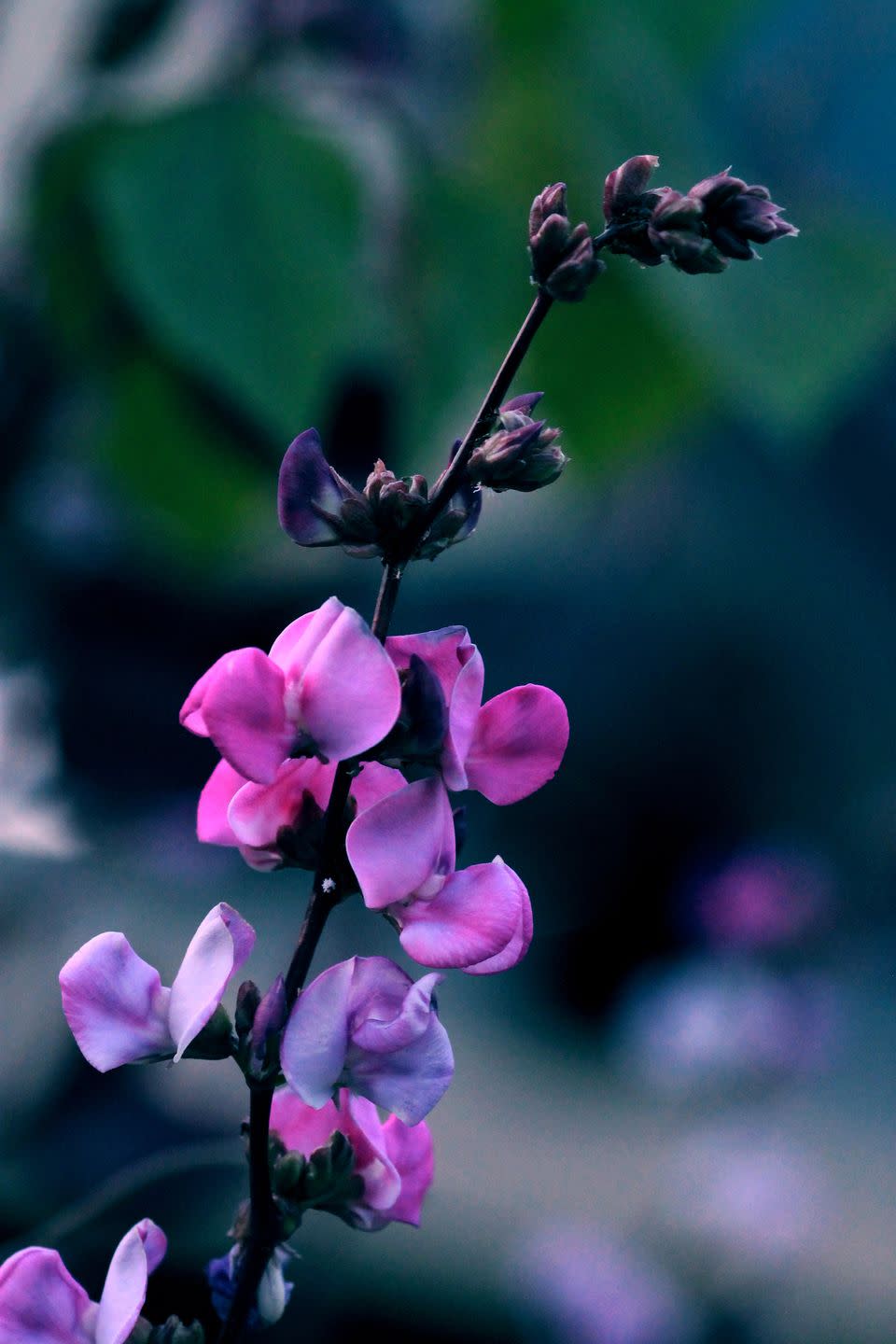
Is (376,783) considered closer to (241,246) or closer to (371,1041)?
(371,1041)

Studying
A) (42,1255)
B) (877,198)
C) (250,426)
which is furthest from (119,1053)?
(877,198)

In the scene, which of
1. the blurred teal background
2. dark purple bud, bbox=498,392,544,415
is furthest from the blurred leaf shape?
dark purple bud, bbox=498,392,544,415

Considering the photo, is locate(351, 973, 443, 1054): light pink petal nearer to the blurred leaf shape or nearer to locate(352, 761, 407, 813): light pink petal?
locate(352, 761, 407, 813): light pink petal

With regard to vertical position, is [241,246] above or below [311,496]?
above

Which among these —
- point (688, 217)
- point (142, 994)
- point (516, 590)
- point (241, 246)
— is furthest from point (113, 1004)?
point (516, 590)

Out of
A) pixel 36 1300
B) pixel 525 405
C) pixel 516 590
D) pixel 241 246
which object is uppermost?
pixel 516 590

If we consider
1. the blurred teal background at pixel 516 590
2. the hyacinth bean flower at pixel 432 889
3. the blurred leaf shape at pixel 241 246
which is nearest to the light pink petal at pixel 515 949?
the hyacinth bean flower at pixel 432 889

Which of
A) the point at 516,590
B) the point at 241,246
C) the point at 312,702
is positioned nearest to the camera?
the point at 312,702
